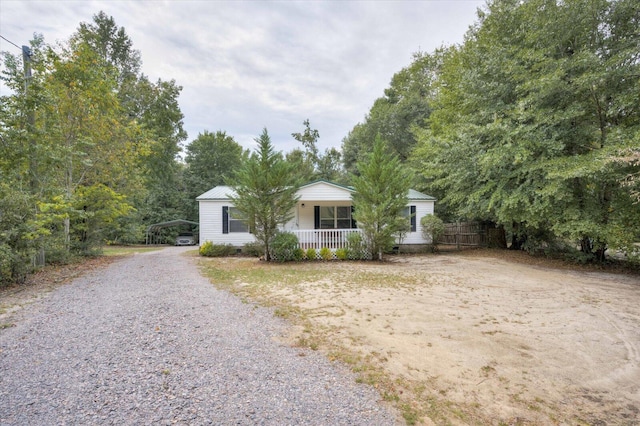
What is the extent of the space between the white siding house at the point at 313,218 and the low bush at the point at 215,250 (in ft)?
1.46

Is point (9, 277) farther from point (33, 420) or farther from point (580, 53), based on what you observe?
point (580, 53)

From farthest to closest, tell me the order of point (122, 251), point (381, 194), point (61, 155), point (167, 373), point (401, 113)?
1. point (401, 113)
2. point (122, 251)
3. point (381, 194)
4. point (61, 155)
5. point (167, 373)

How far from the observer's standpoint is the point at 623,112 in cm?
890

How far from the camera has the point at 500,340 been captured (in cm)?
379

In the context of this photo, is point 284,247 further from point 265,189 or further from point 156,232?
point 156,232

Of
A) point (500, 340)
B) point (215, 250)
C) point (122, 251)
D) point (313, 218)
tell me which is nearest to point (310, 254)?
point (313, 218)

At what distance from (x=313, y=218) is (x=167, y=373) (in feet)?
41.3

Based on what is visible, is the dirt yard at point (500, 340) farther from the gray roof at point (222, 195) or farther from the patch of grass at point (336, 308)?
the gray roof at point (222, 195)

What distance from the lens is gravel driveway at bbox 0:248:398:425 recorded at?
222cm

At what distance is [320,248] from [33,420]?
997 cm

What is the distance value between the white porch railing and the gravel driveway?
721cm

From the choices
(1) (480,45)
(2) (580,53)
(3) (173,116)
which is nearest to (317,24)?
(1) (480,45)

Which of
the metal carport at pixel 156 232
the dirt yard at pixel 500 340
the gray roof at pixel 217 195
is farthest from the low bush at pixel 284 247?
the metal carport at pixel 156 232

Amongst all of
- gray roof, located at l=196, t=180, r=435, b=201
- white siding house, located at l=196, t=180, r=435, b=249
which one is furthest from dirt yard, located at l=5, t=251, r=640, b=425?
gray roof, located at l=196, t=180, r=435, b=201
